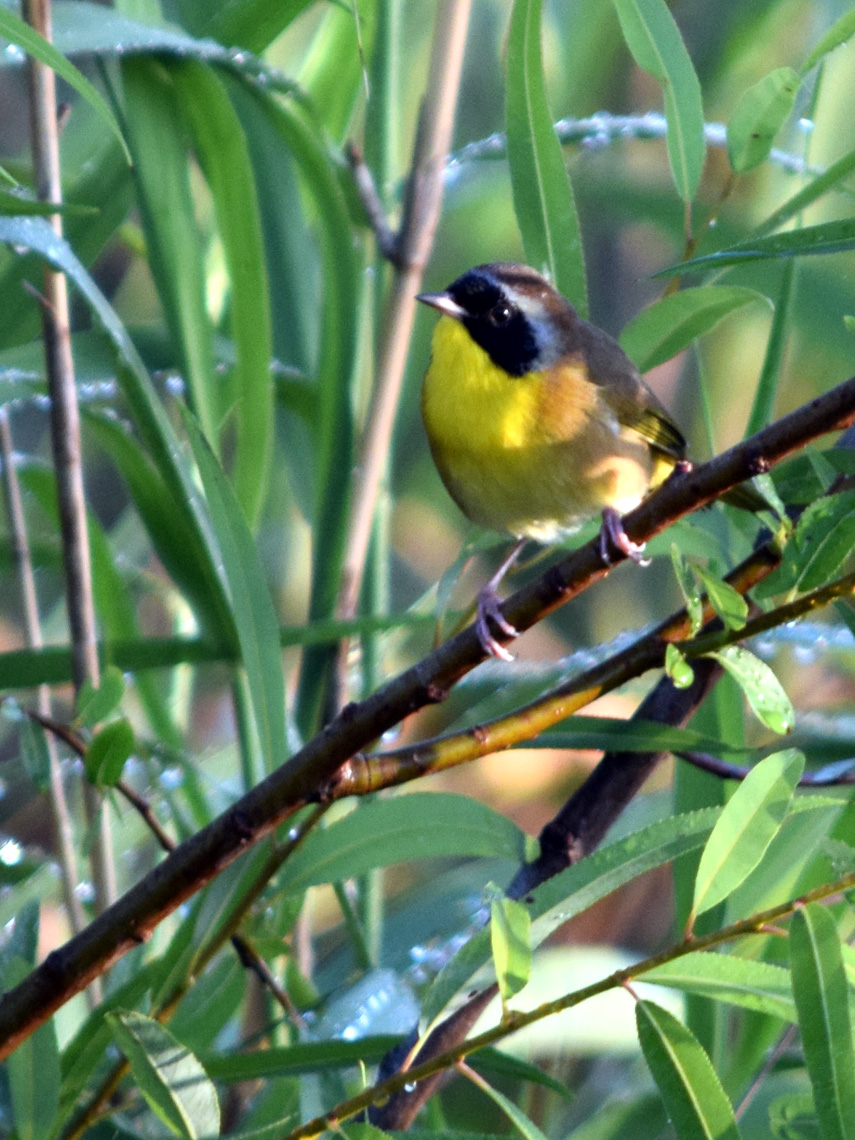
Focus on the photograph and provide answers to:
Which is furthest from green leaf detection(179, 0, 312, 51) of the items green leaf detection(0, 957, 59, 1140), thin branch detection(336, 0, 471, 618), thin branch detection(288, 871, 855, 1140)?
thin branch detection(288, 871, 855, 1140)

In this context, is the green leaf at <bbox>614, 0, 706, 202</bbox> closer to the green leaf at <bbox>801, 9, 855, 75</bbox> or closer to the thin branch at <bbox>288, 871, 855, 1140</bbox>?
the green leaf at <bbox>801, 9, 855, 75</bbox>

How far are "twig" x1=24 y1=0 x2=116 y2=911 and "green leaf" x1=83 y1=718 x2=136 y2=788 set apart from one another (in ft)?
0.68

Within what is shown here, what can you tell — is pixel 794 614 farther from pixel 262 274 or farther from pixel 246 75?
pixel 246 75

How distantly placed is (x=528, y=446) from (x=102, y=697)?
2.55 feet

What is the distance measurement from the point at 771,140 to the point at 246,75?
596 mm

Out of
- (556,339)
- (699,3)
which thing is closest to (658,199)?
(556,339)

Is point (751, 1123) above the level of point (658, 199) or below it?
below

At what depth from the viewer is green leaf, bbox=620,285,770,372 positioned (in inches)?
43.3

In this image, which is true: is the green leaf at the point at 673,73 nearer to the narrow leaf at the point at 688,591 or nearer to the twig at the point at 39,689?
the narrow leaf at the point at 688,591

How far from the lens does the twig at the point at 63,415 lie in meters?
1.13

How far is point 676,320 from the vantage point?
113cm

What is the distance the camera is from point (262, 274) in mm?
1354

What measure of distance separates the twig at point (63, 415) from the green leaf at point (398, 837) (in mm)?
238

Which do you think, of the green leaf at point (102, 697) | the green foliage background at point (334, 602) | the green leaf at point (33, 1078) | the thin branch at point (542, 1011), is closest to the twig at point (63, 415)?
the green foliage background at point (334, 602)
